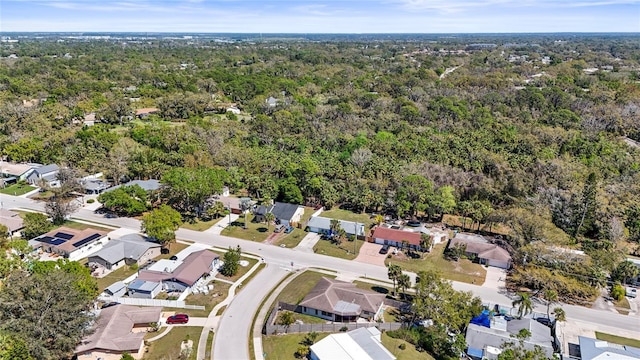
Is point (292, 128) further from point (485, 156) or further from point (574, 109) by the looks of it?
point (574, 109)

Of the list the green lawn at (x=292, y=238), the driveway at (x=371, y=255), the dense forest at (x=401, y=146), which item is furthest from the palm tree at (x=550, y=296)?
the green lawn at (x=292, y=238)

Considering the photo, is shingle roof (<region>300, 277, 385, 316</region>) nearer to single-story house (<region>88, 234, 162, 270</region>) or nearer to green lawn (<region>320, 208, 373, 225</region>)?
green lawn (<region>320, 208, 373, 225</region>)

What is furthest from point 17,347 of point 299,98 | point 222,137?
point 299,98

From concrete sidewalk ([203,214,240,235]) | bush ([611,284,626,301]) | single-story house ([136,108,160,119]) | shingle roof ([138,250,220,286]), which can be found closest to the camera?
bush ([611,284,626,301])

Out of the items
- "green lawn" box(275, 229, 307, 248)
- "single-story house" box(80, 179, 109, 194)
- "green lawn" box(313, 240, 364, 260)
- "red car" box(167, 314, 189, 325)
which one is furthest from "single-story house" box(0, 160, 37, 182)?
"green lawn" box(313, 240, 364, 260)

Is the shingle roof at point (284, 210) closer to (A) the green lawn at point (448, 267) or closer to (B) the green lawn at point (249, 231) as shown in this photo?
(B) the green lawn at point (249, 231)

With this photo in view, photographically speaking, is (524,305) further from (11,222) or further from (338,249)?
(11,222)
